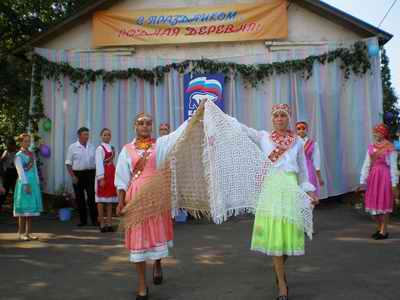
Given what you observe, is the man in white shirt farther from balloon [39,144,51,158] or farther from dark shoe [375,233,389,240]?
dark shoe [375,233,389,240]

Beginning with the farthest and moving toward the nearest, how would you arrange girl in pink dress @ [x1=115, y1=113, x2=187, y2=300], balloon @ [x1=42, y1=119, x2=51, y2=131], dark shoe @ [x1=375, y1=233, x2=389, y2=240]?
balloon @ [x1=42, y1=119, x2=51, y2=131] → dark shoe @ [x1=375, y1=233, x2=389, y2=240] → girl in pink dress @ [x1=115, y1=113, x2=187, y2=300]

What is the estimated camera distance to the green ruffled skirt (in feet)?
15.3

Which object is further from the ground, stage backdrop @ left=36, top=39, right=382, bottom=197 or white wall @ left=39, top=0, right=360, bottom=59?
white wall @ left=39, top=0, right=360, bottom=59

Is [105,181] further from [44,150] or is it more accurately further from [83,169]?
[44,150]

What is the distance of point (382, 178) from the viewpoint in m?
7.81

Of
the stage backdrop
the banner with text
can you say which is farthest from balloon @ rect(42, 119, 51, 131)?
the banner with text

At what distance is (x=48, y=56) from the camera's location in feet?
39.2

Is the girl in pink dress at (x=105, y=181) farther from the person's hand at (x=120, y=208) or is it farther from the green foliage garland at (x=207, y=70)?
the person's hand at (x=120, y=208)

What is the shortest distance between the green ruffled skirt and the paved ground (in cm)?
49

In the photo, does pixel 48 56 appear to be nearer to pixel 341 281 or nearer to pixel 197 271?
pixel 197 271

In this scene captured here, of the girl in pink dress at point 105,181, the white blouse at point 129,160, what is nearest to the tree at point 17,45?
the girl in pink dress at point 105,181

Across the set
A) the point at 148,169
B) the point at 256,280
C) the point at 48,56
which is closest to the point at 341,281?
the point at 256,280

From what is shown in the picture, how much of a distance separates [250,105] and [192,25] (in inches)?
88.8

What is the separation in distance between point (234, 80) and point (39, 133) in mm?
A: 4681
